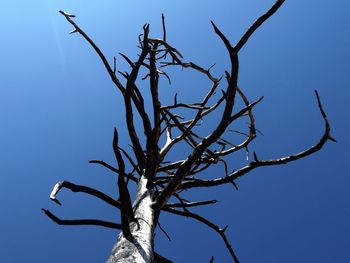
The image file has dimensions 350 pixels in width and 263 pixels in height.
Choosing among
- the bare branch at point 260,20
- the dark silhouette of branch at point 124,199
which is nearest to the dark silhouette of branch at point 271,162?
the bare branch at point 260,20

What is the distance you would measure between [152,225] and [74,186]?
81cm

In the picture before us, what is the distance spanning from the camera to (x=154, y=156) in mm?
3346

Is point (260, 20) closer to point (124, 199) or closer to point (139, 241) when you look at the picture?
point (124, 199)

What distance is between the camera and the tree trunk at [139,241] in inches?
81.1

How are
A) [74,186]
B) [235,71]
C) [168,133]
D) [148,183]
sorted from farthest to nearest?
[168,133] < [148,183] < [235,71] < [74,186]

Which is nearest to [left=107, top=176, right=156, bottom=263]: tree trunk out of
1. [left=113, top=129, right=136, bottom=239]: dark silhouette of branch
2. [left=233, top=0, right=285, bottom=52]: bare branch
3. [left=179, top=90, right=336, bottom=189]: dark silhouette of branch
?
[left=113, top=129, right=136, bottom=239]: dark silhouette of branch

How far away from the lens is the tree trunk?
6.76ft

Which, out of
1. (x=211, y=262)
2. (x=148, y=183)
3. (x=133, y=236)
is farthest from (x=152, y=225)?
(x=148, y=183)

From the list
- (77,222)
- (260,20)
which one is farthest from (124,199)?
(260,20)

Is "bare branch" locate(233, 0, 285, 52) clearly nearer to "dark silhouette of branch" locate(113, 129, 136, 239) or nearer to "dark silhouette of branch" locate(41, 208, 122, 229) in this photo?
"dark silhouette of branch" locate(113, 129, 136, 239)

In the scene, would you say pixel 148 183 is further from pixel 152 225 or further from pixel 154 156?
pixel 152 225

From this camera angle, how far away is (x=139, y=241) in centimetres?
223

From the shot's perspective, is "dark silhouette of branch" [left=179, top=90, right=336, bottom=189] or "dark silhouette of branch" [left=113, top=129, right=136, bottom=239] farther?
"dark silhouette of branch" [left=179, top=90, right=336, bottom=189]

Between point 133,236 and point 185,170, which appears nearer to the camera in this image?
point 133,236
